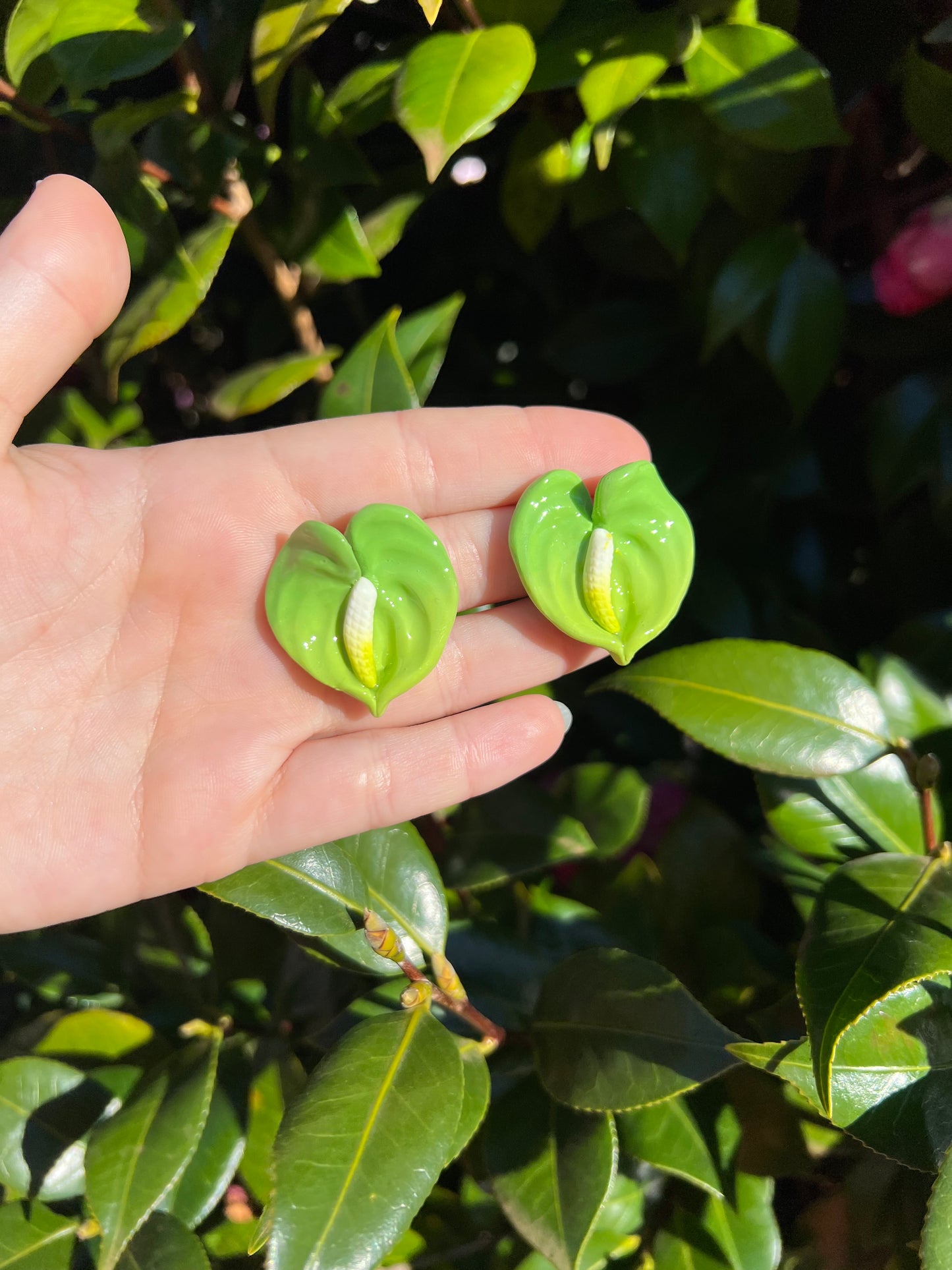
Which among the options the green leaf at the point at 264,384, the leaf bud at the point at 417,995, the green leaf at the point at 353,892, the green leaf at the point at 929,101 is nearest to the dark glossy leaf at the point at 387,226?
the green leaf at the point at 264,384

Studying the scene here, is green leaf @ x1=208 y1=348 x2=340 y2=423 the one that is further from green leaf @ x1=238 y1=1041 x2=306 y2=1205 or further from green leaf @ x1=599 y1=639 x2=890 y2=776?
green leaf @ x1=238 y1=1041 x2=306 y2=1205

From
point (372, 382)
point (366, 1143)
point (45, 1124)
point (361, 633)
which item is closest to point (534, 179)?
point (372, 382)

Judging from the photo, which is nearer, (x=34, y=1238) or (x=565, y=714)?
(x=34, y=1238)

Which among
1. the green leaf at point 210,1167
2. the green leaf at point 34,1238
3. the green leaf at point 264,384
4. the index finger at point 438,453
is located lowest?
the green leaf at point 210,1167

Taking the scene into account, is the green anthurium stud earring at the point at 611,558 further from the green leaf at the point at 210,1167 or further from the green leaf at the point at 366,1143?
the green leaf at the point at 210,1167

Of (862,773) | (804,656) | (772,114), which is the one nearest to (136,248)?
(772,114)

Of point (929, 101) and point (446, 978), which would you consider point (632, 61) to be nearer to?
point (929, 101)

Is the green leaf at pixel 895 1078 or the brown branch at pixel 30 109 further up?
the brown branch at pixel 30 109

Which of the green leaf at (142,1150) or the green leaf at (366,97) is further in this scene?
the green leaf at (366,97)
